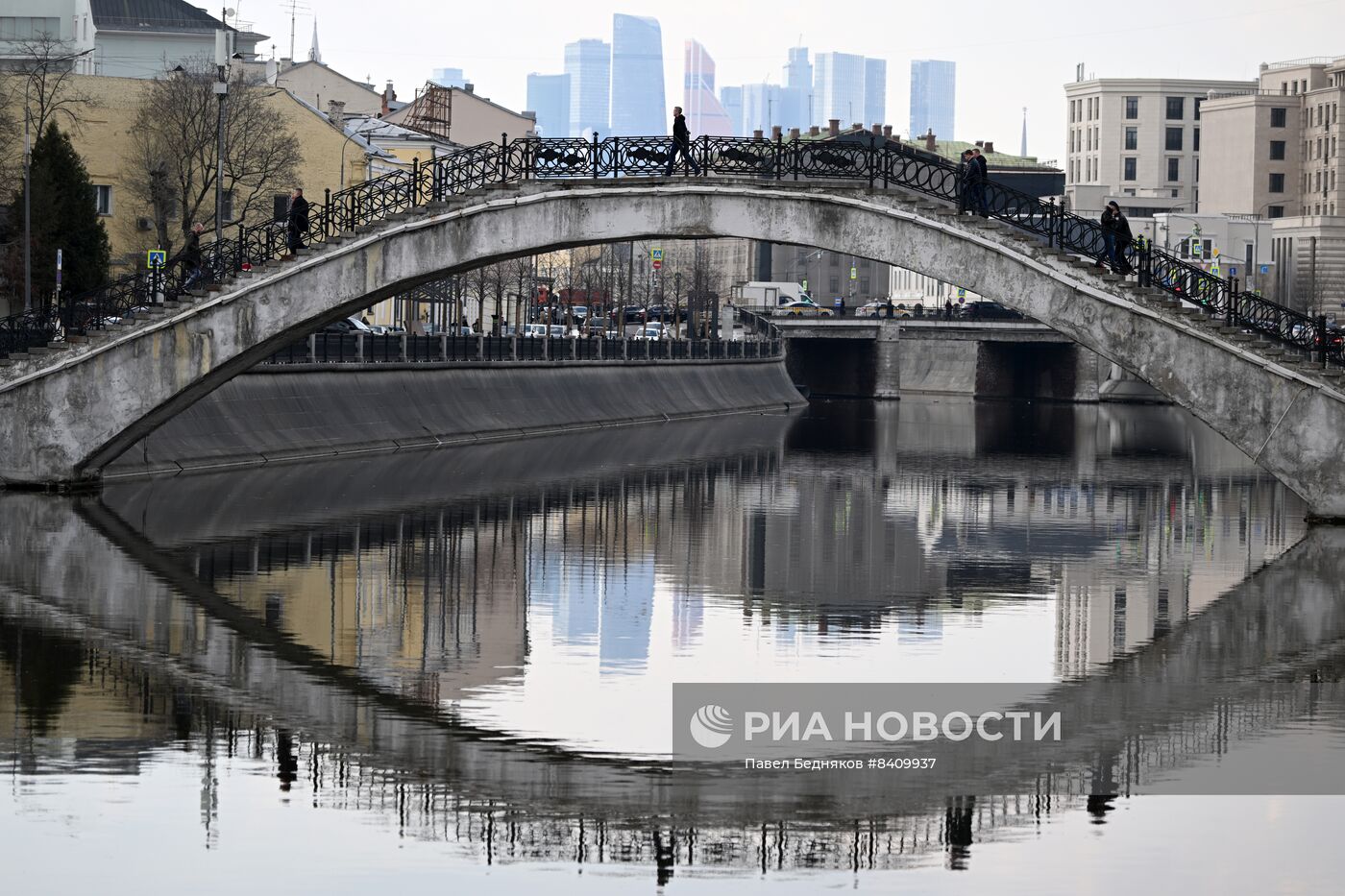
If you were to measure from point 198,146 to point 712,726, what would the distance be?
60104 mm

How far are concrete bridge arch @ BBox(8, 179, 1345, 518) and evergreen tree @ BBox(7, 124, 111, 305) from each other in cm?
2545

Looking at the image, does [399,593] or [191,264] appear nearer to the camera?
[399,593]

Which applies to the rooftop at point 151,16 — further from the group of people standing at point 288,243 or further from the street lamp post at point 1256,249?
the street lamp post at point 1256,249

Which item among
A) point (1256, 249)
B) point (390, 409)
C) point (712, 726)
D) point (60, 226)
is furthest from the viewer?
point (1256, 249)

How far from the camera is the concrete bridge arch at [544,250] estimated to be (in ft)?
121

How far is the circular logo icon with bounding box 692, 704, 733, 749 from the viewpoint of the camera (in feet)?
58.4

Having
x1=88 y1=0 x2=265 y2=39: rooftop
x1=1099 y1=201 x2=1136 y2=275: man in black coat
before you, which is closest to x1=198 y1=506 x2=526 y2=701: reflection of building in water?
x1=1099 y1=201 x2=1136 y2=275: man in black coat

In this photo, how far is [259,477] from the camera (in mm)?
44250

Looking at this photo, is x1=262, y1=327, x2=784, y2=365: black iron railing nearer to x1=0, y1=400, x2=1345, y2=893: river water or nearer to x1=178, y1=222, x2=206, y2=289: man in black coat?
x1=178, y1=222, x2=206, y2=289: man in black coat

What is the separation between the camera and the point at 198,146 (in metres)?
74.6

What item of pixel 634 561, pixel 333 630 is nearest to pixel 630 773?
pixel 333 630

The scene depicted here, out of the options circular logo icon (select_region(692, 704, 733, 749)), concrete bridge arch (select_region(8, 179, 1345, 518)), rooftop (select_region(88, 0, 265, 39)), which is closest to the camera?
circular logo icon (select_region(692, 704, 733, 749))

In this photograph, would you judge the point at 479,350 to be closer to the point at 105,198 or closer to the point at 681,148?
the point at 105,198

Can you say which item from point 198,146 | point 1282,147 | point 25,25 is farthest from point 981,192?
point 1282,147
